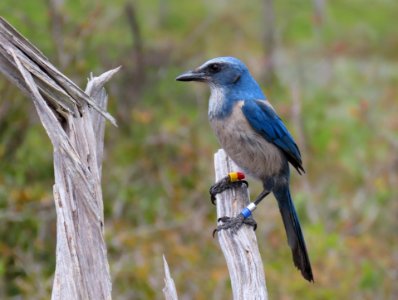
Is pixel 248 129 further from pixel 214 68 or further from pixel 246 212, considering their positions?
pixel 246 212

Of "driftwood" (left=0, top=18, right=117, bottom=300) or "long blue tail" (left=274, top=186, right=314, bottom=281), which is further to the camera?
"long blue tail" (left=274, top=186, right=314, bottom=281)

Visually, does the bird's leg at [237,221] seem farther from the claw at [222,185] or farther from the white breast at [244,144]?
the white breast at [244,144]

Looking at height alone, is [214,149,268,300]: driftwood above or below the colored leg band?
below

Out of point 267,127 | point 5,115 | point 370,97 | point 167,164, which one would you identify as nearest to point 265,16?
point 370,97

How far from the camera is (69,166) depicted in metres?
2.97

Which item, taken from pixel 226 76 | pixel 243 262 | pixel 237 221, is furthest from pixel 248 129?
pixel 243 262

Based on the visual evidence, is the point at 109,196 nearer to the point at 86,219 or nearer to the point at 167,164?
the point at 167,164

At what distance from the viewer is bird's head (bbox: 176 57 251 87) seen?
192 inches

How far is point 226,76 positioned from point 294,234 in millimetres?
988

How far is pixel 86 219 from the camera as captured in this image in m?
3.07

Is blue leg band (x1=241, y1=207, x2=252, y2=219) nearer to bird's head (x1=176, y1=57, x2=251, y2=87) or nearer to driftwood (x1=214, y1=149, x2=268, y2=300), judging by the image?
driftwood (x1=214, y1=149, x2=268, y2=300)

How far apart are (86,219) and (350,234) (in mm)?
5703

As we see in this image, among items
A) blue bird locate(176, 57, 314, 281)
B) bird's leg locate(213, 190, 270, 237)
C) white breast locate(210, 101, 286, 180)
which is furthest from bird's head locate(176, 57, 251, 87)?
bird's leg locate(213, 190, 270, 237)

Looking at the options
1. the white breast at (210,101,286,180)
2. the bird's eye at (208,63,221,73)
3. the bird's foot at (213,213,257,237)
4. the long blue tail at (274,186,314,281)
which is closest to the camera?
the bird's foot at (213,213,257,237)
